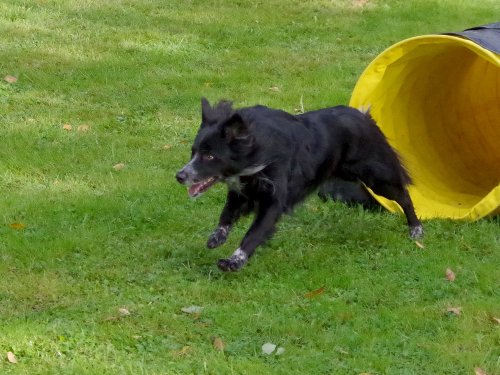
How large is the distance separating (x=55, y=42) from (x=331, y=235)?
7234mm

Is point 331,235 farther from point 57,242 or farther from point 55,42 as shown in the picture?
point 55,42

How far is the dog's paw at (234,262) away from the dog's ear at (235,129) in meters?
0.88

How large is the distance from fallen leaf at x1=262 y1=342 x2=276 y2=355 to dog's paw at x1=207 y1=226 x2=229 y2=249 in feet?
5.38

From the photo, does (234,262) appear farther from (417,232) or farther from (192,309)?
(417,232)

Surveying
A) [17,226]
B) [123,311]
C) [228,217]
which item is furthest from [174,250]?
[17,226]

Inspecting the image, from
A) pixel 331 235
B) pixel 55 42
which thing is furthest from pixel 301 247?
pixel 55 42

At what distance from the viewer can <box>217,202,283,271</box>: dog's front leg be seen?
6.95 m

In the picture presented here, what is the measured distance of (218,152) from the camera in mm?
6801

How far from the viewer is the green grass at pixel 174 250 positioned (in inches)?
230

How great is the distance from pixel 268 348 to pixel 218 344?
0.32 metres

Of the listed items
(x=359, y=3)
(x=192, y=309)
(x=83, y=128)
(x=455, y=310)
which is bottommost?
(x=83, y=128)

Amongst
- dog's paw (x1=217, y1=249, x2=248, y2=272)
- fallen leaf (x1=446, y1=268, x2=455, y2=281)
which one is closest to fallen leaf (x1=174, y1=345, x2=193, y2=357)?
dog's paw (x1=217, y1=249, x2=248, y2=272)

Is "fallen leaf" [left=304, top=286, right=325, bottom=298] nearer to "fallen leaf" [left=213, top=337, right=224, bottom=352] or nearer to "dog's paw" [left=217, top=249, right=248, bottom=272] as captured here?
"dog's paw" [left=217, top=249, right=248, bottom=272]

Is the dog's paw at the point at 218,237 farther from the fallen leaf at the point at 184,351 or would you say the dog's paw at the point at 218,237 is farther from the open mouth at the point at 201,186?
the fallen leaf at the point at 184,351
